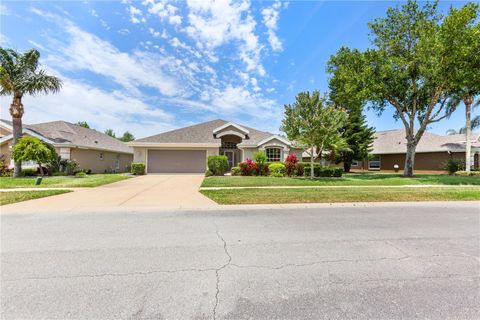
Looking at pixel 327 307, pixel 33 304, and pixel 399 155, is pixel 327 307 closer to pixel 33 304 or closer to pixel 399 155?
pixel 33 304

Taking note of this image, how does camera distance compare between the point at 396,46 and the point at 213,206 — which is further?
the point at 396,46

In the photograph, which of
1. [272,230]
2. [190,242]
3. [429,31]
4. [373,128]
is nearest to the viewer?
[190,242]

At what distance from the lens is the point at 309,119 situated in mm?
15984

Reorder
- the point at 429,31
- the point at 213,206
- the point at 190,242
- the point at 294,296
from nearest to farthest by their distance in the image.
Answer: the point at 294,296 → the point at 190,242 → the point at 213,206 → the point at 429,31

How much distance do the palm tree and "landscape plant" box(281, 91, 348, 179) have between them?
18.5m

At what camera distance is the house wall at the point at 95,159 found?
2114 centimetres

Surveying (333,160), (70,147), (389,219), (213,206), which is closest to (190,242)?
(213,206)

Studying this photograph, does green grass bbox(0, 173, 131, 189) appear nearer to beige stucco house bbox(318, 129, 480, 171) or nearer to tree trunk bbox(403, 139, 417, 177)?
tree trunk bbox(403, 139, 417, 177)

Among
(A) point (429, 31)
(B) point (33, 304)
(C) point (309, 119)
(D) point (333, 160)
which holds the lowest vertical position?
(B) point (33, 304)

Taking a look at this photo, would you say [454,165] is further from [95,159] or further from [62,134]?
[62,134]

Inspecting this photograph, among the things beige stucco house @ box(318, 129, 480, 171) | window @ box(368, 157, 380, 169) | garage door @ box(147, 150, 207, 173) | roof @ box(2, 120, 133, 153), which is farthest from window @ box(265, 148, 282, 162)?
roof @ box(2, 120, 133, 153)

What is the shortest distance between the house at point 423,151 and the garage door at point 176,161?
1992cm

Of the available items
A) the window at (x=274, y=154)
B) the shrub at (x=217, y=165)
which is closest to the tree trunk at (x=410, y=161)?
the window at (x=274, y=154)

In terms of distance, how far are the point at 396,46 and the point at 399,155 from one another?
13981 millimetres
